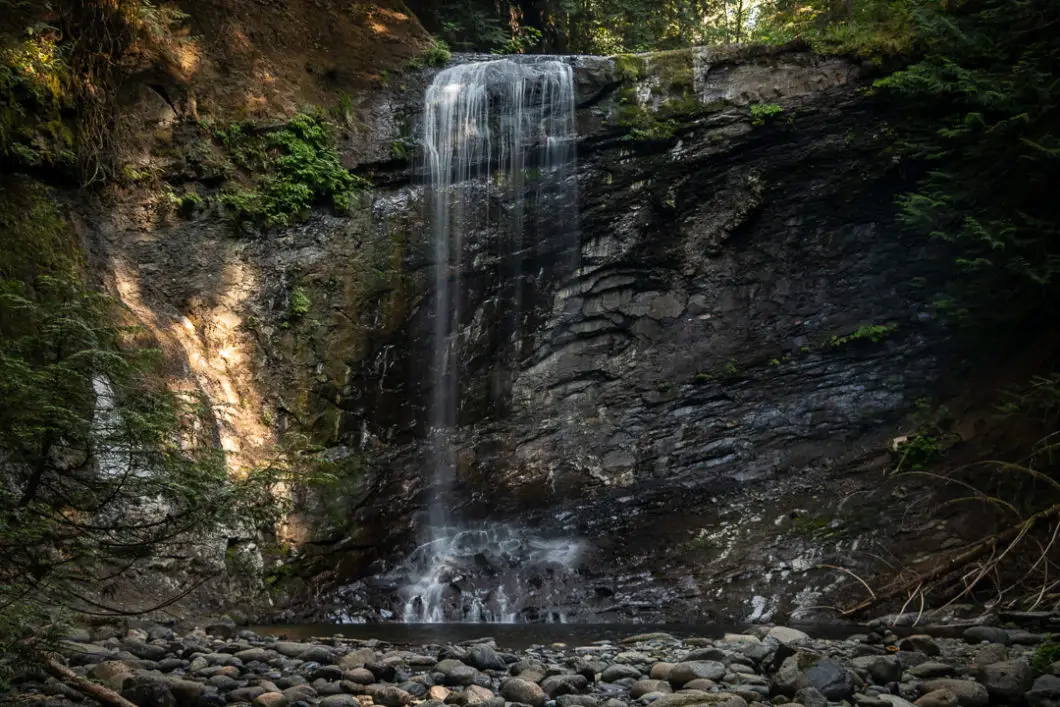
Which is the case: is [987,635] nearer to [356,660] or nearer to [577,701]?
[577,701]

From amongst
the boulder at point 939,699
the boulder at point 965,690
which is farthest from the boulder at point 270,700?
the boulder at point 965,690

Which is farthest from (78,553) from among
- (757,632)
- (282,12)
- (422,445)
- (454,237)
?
(282,12)

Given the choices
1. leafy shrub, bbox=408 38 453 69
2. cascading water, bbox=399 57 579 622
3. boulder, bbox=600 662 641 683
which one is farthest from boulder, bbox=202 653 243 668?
leafy shrub, bbox=408 38 453 69

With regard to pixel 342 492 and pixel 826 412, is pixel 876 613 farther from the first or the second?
pixel 342 492

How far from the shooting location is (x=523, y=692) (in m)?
4.33

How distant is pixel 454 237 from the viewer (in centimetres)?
1207

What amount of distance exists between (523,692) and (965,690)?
2.23 meters

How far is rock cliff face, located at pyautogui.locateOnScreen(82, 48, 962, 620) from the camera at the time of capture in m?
10.2

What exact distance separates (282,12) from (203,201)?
12.8 feet

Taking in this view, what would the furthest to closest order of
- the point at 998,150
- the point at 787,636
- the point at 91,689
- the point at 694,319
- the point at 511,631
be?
1. the point at 694,319
2. the point at 998,150
3. the point at 511,631
4. the point at 787,636
5. the point at 91,689

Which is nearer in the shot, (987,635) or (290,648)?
(290,648)

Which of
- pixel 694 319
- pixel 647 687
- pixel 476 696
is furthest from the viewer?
pixel 694 319

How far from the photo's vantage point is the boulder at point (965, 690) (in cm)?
407

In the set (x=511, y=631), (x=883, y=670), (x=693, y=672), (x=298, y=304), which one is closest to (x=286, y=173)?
(x=298, y=304)
